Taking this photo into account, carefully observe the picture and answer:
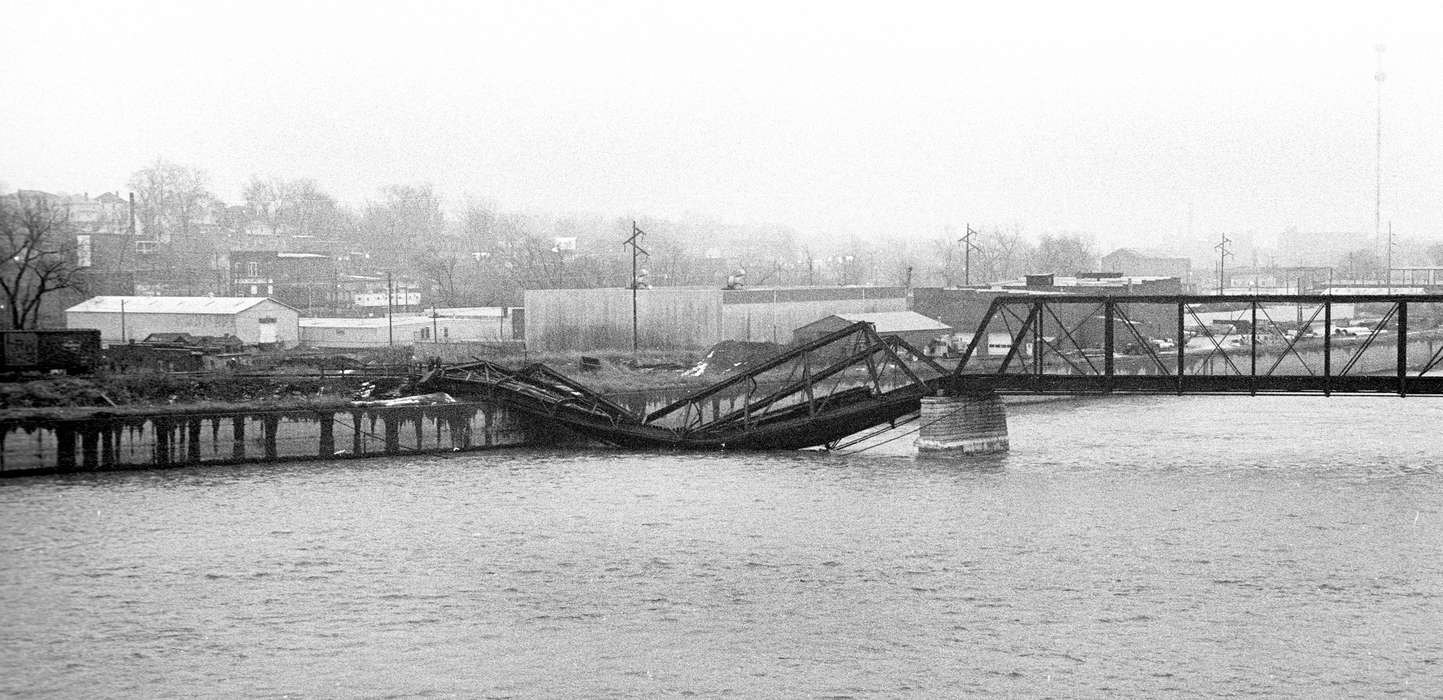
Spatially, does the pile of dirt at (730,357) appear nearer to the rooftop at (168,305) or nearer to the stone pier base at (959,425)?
the stone pier base at (959,425)

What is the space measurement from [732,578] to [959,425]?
17571mm

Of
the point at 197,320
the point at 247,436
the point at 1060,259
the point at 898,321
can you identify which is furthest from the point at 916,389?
the point at 1060,259

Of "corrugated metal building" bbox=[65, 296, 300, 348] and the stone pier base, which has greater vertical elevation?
"corrugated metal building" bbox=[65, 296, 300, 348]

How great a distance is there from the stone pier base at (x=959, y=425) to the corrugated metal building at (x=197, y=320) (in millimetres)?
35196

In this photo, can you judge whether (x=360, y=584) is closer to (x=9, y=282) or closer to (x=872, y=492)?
(x=872, y=492)

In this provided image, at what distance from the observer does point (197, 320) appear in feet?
231

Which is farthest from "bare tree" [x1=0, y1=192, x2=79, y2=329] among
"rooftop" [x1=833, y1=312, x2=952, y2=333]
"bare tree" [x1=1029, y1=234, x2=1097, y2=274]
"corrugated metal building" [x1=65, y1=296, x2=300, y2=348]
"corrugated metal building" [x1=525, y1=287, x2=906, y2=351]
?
"bare tree" [x1=1029, y1=234, x2=1097, y2=274]

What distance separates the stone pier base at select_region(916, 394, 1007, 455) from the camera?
148ft

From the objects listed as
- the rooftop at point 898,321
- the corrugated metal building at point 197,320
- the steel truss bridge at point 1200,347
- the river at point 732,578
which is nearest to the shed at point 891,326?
the rooftop at point 898,321

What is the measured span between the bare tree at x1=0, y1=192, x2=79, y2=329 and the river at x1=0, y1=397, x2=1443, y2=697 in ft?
58.6

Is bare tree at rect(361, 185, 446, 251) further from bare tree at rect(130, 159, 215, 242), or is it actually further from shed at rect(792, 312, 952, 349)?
shed at rect(792, 312, 952, 349)

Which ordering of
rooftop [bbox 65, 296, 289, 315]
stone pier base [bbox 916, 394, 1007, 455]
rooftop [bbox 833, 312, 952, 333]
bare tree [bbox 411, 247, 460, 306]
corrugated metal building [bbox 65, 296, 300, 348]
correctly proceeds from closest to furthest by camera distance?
stone pier base [bbox 916, 394, 1007, 455], corrugated metal building [bbox 65, 296, 300, 348], rooftop [bbox 65, 296, 289, 315], rooftop [bbox 833, 312, 952, 333], bare tree [bbox 411, 247, 460, 306]

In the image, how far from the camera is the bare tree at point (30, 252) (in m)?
53.7

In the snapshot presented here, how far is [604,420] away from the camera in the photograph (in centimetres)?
4722
